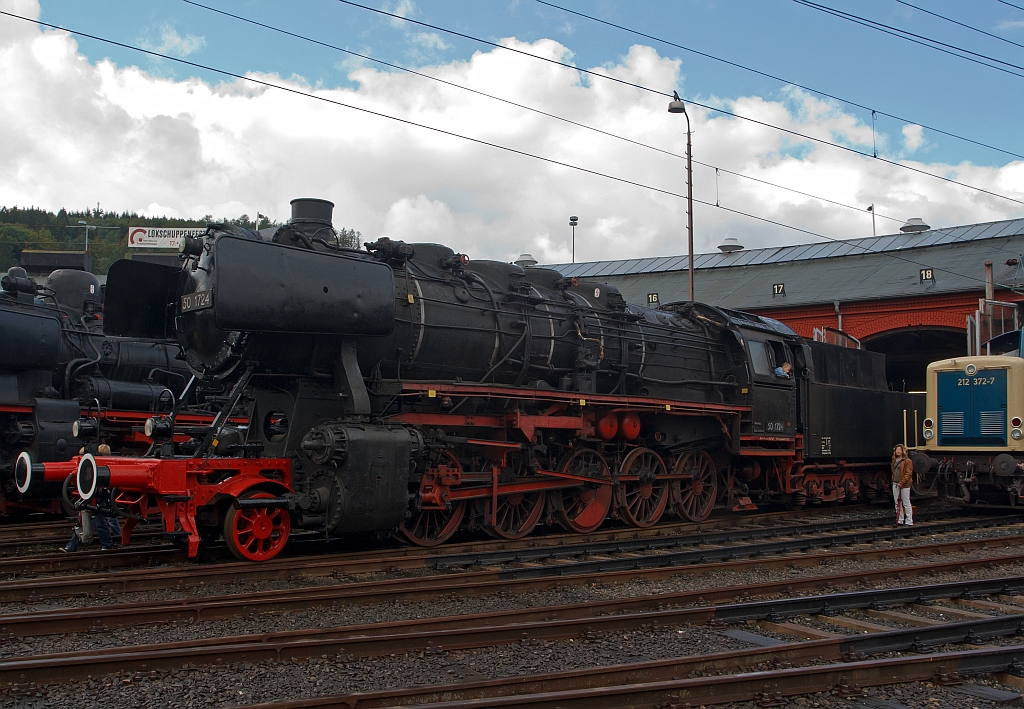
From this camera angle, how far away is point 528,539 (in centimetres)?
1084

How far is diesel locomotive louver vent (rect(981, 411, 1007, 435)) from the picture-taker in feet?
47.6

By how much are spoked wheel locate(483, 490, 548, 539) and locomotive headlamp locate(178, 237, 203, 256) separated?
4.68 m

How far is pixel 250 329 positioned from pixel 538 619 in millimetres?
3997

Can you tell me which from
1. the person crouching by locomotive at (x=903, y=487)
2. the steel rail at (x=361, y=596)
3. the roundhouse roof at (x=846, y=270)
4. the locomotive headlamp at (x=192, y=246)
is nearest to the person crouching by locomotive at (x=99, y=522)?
the steel rail at (x=361, y=596)

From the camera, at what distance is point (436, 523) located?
10281 mm

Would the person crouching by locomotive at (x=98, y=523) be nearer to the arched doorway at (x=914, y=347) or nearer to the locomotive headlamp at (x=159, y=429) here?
the locomotive headlamp at (x=159, y=429)

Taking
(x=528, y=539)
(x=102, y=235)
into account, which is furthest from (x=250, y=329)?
(x=102, y=235)

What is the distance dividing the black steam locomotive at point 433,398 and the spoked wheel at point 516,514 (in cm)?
3

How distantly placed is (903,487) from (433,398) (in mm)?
8373

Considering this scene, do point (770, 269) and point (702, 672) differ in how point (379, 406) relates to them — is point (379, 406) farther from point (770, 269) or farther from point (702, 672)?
point (770, 269)

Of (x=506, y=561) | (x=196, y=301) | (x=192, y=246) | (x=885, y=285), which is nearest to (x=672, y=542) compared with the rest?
(x=506, y=561)

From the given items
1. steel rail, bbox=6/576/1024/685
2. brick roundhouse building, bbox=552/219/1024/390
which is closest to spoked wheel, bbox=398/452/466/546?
steel rail, bbox=6/576/1024/685

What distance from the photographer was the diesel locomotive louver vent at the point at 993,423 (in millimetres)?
14505

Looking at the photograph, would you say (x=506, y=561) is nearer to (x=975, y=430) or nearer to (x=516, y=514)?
(x=516, y=514)
